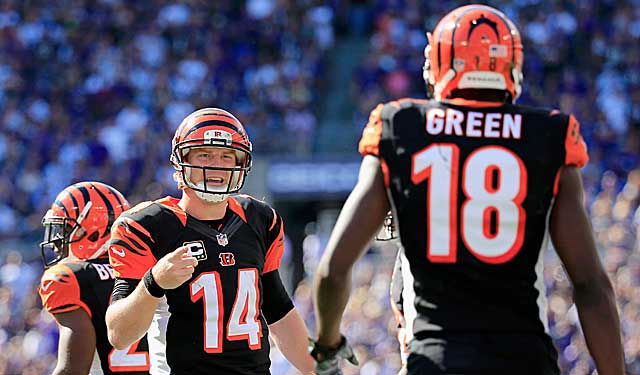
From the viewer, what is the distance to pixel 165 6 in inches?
659

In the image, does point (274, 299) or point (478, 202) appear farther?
point (274, 299)

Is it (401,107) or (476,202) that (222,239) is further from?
(476,202)

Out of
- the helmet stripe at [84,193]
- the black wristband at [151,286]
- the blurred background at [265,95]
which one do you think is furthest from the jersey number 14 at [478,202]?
the blurred background at [265,95]

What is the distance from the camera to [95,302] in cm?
470

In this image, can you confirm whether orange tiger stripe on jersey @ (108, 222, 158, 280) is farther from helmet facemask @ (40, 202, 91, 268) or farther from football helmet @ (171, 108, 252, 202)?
helmet facemask @ (40, 202, 91, 268)

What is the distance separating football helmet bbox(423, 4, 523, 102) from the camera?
3311mm

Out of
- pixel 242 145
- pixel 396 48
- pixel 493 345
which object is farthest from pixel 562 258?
pixel 396 48

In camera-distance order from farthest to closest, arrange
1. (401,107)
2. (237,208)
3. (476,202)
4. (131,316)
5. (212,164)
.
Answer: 1. (237,208)
2. (212,164)
3. (131,316)
4. (401,107)
5. (476,202)

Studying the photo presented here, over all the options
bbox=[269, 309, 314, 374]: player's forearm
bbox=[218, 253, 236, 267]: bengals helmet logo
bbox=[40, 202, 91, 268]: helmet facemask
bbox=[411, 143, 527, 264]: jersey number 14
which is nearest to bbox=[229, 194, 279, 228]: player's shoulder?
bbox=[218, 253, 236, 267]: bengals helmet logo

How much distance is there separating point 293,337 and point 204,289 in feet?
1.78

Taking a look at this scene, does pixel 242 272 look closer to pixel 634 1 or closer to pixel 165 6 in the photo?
pixel 634 1

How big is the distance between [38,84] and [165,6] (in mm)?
2183

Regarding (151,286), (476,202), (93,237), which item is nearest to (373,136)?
(476,202)

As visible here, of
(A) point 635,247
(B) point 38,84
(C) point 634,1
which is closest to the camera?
(A) point 635,247
